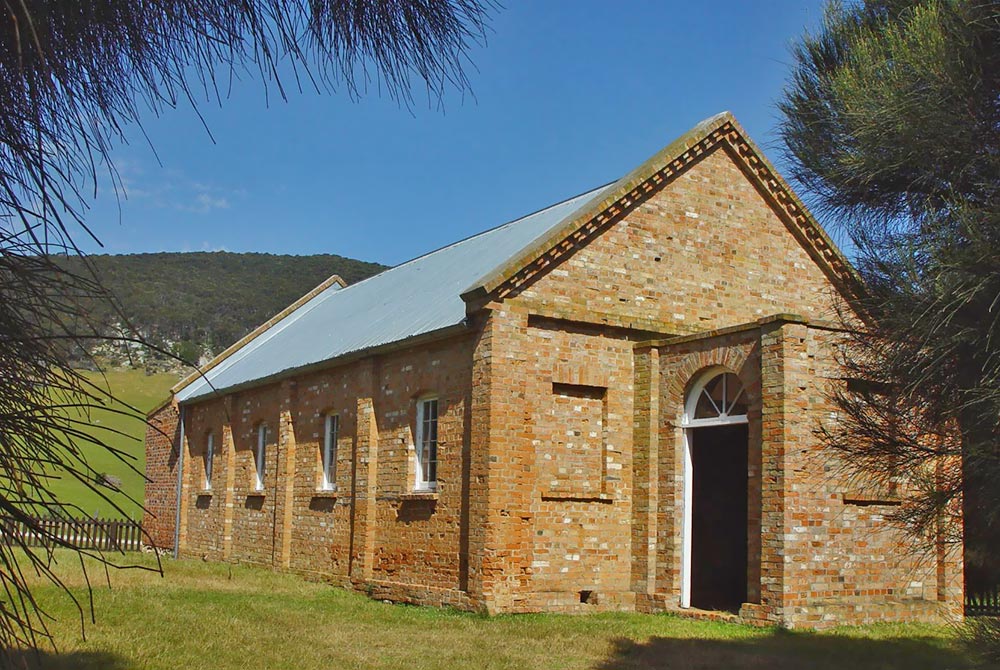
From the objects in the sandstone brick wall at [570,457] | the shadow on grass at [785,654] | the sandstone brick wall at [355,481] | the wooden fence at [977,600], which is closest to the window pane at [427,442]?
the sandstone brick wall at [355,481]

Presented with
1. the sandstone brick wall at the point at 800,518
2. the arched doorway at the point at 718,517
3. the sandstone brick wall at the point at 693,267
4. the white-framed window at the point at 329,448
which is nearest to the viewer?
the sandstone brick wall at the point at 800,518

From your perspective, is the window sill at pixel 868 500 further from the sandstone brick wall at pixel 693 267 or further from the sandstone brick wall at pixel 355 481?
the sandstone brick wall at pixel 355 481

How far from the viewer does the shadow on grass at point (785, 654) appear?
11.4 m

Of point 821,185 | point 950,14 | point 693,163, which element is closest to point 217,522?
point 693,163

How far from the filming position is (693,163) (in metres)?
18.2

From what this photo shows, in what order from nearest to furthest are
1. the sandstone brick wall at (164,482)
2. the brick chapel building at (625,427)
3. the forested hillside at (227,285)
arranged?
the brick chapel building at (625,427) → the forested hillside at (227,285) → the sandstone brick wall at (164,482)

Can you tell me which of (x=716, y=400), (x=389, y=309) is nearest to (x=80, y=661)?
(x=716, y=400)

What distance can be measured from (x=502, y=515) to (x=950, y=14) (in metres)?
9.78

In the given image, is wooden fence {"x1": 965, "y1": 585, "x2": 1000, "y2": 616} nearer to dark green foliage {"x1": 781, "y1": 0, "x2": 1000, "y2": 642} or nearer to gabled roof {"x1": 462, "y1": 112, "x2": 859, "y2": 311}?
gabled roof {"x1": 462, "y1": 112, "x2": 859, "y2": 311}

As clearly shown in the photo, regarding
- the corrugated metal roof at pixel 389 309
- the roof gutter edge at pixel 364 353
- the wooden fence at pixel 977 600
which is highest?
the corrugated metal roof at pixel 389 309

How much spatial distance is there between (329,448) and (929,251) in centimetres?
1557

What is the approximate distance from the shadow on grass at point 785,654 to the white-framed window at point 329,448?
9.68m

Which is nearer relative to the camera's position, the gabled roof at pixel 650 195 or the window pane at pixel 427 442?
the gabled roof at pixel 650 195

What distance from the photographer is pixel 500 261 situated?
18406mm
